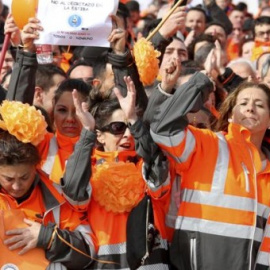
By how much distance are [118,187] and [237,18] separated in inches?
343

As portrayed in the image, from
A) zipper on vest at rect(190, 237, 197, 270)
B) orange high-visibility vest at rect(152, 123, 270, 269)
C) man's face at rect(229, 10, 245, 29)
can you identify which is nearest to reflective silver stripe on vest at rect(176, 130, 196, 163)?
orange high-visibility vest at rect(152, 123, 270, 269)

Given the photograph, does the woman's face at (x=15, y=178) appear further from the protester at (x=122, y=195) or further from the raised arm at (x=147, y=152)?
the raised arm at (x=147, y=152)

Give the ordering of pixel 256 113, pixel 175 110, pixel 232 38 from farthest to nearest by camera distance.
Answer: pixel 232 38 < pixel 256 113 < pixel 175 110

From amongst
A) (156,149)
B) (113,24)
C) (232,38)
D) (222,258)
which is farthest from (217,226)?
(232,38)

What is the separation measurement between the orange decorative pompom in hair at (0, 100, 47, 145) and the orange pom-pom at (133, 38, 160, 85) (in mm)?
1046

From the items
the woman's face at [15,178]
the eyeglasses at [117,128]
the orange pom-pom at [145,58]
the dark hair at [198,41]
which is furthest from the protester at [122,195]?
the dark hair at [198,41]

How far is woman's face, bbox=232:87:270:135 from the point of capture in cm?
582

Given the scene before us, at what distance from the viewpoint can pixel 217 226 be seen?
17.5ft

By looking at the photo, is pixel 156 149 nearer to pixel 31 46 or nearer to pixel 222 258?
pixel 222 258

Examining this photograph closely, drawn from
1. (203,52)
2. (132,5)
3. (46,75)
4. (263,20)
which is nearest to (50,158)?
(46,75)

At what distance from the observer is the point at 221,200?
535 cm

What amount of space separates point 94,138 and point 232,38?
320 inches

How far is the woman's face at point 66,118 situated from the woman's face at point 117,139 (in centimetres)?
27

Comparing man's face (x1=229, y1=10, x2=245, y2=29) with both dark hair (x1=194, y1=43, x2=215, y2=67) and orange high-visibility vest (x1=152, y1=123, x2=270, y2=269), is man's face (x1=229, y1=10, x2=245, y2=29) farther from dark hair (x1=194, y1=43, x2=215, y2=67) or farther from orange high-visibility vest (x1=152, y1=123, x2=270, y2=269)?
orange high-visibility vest (x1=152, y1=123, x2=270, y2=269)
